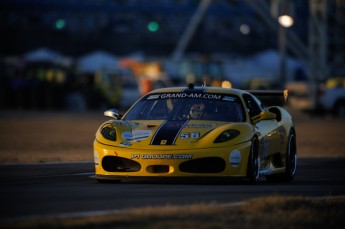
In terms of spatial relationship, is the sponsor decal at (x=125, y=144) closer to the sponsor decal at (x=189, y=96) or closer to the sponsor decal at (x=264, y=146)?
the sponsor decal at (x=189, y=96)

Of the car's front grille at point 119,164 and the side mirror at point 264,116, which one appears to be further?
the side mirror at point 264,116

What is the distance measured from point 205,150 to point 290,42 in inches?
1310

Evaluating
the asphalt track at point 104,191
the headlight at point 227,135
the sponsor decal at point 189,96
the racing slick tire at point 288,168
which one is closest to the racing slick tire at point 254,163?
the asphalt track at point 104,191

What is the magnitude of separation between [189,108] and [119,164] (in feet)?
4.68

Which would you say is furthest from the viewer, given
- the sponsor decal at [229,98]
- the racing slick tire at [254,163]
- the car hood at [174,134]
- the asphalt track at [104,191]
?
the sponsor decal at [229,98]

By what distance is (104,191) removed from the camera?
38.8ft

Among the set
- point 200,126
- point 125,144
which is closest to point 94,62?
point 200,126

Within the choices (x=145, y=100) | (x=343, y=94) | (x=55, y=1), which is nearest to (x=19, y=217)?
(x=145, y=100)

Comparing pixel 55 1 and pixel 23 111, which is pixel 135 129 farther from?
pixel 55 1

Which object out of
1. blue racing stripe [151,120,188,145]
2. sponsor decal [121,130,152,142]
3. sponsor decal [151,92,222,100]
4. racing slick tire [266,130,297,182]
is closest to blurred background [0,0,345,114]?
racing slick tire [266,130,297,182]

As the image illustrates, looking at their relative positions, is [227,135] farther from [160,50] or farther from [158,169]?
[160,50]

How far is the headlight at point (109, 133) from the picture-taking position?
517 inches

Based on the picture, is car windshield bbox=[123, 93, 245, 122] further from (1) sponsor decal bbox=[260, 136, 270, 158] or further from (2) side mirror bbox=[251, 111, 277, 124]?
(1) sponsor decal bbox=[260, 136, 270, 158]

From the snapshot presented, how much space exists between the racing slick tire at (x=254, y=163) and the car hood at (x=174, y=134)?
0.51ft
